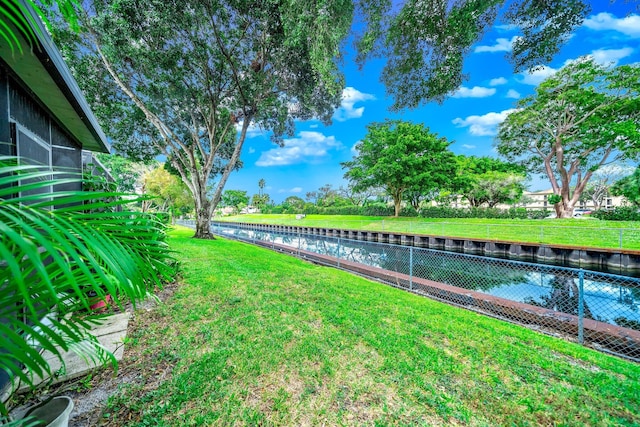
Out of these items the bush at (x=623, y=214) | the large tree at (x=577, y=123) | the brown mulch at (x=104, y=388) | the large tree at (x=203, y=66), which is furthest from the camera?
the large tree at (x=577, y=123)

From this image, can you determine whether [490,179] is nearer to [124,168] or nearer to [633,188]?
[633,188]

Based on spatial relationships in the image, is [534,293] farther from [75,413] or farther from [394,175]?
[394,175]

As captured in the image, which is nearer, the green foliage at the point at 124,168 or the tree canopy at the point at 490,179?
the green foliage at the point at 124,168

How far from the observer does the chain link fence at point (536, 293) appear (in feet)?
9.91

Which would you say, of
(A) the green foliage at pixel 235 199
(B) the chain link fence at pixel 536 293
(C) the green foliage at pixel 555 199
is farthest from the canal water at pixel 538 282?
(A) the green foliage at pixel 235 199

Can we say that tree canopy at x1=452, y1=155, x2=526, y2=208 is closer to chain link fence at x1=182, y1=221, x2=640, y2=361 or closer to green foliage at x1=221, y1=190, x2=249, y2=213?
chain link fence at x1=182, y1=221, x2=640, y2=361

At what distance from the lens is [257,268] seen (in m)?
5.52

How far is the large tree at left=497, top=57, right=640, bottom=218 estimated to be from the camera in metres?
14.9

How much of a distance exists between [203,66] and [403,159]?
1544cm

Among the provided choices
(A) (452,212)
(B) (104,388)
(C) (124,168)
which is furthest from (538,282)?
(C) (124,168)

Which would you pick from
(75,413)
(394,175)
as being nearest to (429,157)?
(394,175)

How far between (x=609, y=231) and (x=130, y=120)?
19.4m

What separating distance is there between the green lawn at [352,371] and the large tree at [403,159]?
57.3 ft

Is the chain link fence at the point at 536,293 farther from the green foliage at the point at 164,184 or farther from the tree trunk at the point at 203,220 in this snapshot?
the green foliage at the point at 164,184
